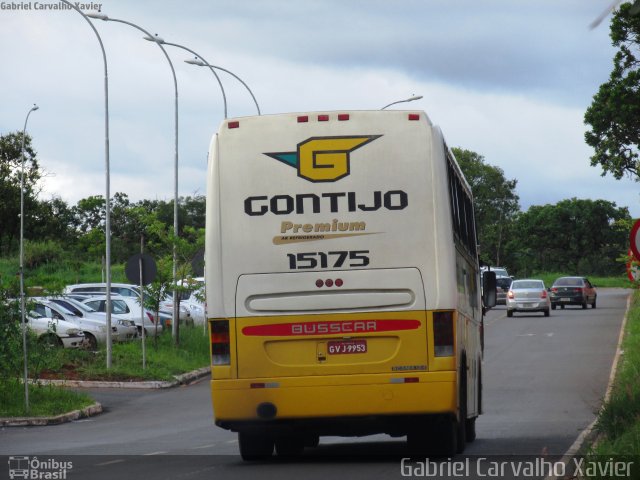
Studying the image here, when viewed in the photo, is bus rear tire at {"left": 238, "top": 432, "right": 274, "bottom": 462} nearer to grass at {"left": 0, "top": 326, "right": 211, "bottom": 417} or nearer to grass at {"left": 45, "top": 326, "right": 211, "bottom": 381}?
grass at {"left": 0, "top": 326, "right": 211, "bottom": 417}

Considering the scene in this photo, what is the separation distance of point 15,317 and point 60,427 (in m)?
2.51

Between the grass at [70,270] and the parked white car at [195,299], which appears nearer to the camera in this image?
the parked white car at [195,299]

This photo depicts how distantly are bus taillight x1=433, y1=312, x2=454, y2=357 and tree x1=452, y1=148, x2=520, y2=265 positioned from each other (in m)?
113

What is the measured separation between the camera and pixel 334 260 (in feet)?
41.7

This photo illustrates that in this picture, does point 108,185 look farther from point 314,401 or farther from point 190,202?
point 190,202

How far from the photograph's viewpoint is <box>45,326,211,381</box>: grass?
31.1m

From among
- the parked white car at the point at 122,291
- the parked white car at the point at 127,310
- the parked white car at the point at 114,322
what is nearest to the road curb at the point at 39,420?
the parked white car at the point at 114,322

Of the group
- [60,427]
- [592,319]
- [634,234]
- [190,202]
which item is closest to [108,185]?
[60,427]

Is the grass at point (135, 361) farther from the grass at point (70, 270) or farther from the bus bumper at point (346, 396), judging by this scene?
the grass at point (70, 270)

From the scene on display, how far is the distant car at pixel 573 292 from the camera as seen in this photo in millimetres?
62125

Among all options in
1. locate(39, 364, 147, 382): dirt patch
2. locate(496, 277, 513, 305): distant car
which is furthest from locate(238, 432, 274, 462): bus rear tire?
locate(496, 277, 513, 305): distant car

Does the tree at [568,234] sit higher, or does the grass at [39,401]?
the tree at [568,234]

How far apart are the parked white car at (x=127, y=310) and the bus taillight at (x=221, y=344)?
78.4 feet

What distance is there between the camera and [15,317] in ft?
77.1
